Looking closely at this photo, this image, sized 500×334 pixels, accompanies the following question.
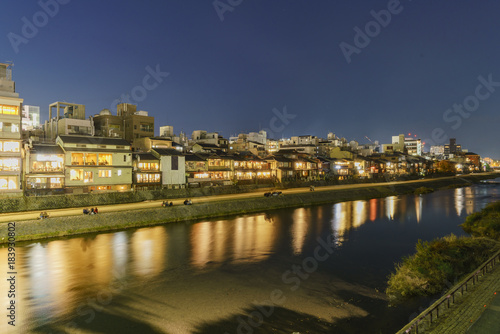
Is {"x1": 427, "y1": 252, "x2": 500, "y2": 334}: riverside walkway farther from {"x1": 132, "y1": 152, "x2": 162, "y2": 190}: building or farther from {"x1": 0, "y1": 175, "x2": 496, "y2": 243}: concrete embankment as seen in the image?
{"x1": 132, "y1": 152, "x2": 162, "y2": 190}: building

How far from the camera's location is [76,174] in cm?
3888

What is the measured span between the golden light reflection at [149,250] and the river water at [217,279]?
8cm

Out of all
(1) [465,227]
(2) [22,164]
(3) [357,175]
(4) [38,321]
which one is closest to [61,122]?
(2) [22,164]

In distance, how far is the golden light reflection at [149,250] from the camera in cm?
1997

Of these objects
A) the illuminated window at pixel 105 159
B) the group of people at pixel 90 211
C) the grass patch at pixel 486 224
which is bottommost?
the grass patch at pixel 486 224

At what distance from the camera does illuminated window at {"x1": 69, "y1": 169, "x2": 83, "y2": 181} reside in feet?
126

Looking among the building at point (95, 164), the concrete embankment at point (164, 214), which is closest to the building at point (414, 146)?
the concrete embankment at point (164, 214)

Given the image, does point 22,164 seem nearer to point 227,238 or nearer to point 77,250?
point 77,250

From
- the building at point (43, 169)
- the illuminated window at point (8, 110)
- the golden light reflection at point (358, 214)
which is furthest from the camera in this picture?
the building at point (43, 169)

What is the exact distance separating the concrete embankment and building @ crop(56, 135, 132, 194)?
438 inches

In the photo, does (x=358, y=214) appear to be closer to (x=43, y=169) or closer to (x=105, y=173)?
(x=105, y=173)

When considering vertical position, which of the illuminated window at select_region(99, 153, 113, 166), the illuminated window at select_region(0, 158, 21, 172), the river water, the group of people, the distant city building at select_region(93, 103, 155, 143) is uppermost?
the distant city building at select_region(93, 103, 155, 143)

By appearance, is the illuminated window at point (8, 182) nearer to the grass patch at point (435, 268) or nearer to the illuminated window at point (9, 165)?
the illuminated window at point (9, 165)

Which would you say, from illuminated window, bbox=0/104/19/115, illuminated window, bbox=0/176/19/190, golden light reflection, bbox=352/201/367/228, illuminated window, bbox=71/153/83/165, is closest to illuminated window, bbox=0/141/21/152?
illuminated window, bbox=0/176/19/190
